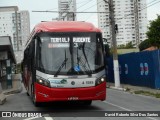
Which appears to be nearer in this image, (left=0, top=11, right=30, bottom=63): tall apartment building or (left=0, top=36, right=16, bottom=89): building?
(left=0, top=36, right=16, bottom=89): building

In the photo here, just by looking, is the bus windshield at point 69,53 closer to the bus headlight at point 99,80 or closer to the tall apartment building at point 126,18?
the bus headlight at point 99,80

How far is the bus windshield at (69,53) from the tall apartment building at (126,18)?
18435 millimetres

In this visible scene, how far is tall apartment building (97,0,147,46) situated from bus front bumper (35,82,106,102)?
757 inches

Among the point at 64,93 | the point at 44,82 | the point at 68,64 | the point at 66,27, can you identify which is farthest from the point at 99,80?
the point at 66,27

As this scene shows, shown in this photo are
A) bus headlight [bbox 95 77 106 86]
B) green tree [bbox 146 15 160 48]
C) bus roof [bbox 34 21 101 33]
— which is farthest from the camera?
green tree [bbox 146 15 160 48]

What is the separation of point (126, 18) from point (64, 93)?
2569 inches

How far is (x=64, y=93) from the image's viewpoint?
47.1 feet

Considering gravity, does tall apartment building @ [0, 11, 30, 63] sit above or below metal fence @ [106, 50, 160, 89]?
above

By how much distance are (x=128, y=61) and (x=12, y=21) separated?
165ft

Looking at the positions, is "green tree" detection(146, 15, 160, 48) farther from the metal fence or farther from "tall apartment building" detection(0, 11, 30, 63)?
"tall apartment building" detection(0, 11, 30, 63)

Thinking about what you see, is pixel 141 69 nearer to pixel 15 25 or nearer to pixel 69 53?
pixel 69 53

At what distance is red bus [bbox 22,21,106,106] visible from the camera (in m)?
14.4

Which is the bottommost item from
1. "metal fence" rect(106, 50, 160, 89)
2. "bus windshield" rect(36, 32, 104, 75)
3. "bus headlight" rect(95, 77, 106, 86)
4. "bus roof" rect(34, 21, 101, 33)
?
A: "metal fence" rect(106, 50, 160, 89)

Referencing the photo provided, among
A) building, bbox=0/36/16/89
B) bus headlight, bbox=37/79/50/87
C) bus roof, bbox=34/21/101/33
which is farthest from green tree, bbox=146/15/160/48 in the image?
bus headlight, bbox=37/79/50/87
